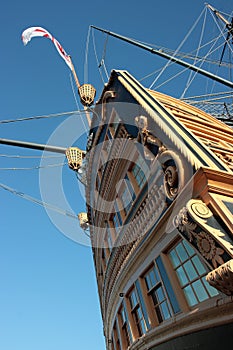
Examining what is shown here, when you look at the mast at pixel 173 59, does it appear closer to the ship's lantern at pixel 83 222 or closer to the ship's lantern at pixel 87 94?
the ship's lantern at pixel 87 94

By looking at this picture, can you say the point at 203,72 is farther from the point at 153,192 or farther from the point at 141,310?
the point at 141,310

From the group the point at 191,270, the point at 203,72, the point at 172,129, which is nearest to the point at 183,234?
the point at 191,270

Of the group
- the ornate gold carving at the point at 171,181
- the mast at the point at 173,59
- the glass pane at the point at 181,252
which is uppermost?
the mast at the point at 173,59

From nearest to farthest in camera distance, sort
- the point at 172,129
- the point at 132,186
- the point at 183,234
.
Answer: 1. the point at 183,234
2. the point at 172,129
3. the point at 132,186

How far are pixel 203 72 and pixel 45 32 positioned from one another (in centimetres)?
1146

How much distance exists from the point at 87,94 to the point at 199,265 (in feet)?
53.5

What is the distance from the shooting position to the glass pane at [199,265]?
5.05 metres

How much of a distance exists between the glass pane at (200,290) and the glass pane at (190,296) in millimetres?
136

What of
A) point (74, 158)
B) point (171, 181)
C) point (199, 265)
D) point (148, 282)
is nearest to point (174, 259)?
point (199, 265)

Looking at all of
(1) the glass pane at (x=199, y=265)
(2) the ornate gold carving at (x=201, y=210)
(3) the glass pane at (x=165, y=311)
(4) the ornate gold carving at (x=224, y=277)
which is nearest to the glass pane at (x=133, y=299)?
(3) the glass pane at (x=165, y=311)

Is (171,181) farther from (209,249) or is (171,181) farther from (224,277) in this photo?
(224,277)

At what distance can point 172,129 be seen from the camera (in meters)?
6.21

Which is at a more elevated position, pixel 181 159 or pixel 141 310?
pixel 181 159

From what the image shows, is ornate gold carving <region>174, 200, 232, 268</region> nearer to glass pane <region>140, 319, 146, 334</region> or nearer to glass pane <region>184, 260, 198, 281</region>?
glass pane <region>184, 260, 198, 281</region>
